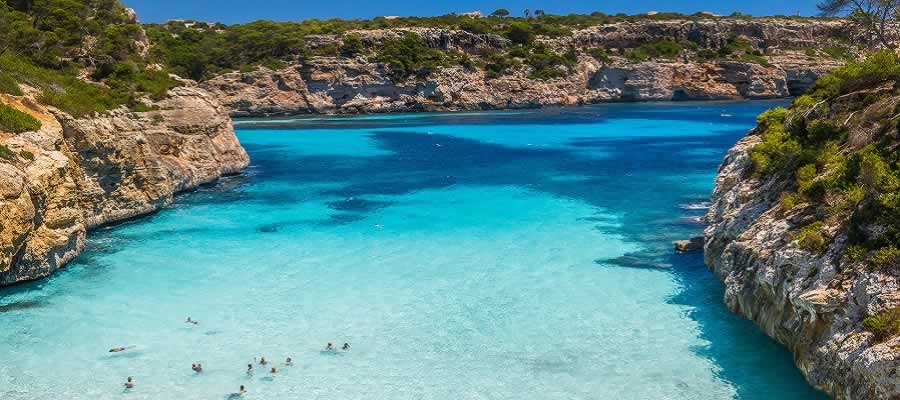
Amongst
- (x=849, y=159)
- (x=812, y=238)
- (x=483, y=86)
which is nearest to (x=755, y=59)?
(x=483, y=86)

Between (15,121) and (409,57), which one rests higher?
(409,57)

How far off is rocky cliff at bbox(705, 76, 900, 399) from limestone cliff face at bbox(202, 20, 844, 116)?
66.6 metres

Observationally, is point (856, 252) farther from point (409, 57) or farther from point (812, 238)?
point (409, 57)

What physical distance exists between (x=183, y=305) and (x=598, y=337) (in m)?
9.69

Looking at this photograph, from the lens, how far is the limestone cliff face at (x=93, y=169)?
16359 mm

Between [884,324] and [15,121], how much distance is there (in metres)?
19.5

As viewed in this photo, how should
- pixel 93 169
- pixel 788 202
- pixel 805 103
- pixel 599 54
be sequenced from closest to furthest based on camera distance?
pixel 788 202, pixel 805 103, pixel 93 169, pixel 599 54

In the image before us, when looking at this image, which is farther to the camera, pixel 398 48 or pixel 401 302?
pixel 398 48

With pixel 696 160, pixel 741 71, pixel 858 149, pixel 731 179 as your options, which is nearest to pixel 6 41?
pixel 731 179

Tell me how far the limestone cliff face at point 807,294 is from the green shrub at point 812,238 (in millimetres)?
113

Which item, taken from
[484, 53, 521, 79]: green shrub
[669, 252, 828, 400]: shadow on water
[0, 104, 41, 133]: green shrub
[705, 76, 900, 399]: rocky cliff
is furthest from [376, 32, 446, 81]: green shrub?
[669, 252, 828, 400]: shadow on water

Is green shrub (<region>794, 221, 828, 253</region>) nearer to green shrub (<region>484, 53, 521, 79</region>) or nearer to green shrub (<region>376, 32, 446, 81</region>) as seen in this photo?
green shrub (<region>376, 32, 446, 81</region>)

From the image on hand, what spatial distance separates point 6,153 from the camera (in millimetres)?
16188

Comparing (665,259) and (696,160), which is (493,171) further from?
(665,259)
